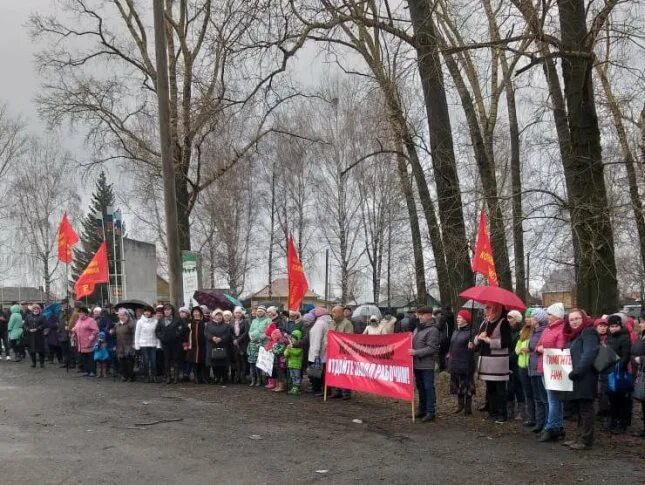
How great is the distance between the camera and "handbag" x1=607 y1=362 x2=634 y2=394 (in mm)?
9820

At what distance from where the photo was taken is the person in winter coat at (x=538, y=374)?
9.47 metres

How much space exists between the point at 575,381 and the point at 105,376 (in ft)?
39.0

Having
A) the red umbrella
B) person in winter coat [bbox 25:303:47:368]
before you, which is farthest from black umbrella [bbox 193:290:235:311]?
the red umbrella

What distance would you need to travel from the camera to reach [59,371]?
713 inches

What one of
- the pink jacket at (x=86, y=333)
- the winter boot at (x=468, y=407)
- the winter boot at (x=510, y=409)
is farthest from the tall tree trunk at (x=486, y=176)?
the pink jacket at (x=86, y=333)

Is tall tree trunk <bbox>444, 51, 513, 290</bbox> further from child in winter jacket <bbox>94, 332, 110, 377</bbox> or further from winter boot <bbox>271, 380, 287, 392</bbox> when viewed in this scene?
child in winter jacket <bbox>94, 332, 110, 377</bbox>

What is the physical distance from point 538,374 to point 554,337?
0.61 metres

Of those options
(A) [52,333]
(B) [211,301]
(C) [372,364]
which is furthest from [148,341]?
(B) [211,301]

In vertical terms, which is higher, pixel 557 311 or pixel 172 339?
pixel 557 311

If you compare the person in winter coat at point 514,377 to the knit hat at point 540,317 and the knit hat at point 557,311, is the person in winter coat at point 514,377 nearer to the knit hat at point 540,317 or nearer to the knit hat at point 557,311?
the knit hat at point 540,317

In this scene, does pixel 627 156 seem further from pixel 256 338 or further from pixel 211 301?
pixel 211 301

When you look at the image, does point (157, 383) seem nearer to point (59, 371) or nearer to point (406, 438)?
point (59, 371)

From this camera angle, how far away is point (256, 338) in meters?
14.7

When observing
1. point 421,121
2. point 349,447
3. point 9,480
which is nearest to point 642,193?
point 421,121
